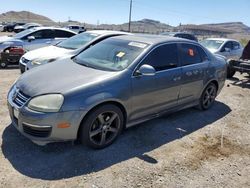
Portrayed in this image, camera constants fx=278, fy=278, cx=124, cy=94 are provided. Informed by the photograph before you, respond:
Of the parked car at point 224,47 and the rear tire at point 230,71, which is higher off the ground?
the parked car at point 224,47

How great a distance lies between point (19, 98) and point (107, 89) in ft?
4.00

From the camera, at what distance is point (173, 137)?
4766mm

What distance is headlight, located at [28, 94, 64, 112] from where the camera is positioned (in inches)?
140

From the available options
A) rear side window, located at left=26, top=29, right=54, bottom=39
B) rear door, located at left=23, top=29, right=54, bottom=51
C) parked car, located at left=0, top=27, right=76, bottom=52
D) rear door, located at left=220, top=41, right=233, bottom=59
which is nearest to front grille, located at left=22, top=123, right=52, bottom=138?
parked car, located at left=0, top=27, right=76, bottom=52

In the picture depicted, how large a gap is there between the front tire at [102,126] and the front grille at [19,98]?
2.74ft

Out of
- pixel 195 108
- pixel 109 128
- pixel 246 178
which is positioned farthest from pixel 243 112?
pixel 109 128

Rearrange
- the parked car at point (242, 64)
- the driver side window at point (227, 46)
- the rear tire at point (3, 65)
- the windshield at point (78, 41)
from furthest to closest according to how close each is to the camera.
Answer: the driver side window at point (227, 46) < the rear tire at point (3, 65) < the parked car at point (242, 64) < the windshield at point (78, 41)

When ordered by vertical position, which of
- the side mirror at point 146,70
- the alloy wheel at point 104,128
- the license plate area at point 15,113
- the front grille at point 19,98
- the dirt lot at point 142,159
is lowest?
the dirt lot at point 142,159

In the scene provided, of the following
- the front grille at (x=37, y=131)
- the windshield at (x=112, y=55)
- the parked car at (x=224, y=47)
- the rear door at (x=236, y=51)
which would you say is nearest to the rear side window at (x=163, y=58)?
the windshield at (x=112, y=55)

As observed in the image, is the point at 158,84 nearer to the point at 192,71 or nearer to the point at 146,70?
the point at 146,70

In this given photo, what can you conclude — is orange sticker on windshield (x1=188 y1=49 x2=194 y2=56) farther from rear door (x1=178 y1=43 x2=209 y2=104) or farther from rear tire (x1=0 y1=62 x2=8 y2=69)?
rear tire (x1=0 y1=62 x2=8 y2=69)

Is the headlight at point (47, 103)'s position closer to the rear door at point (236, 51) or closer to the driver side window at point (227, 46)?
the driver side window at point (227, 46)

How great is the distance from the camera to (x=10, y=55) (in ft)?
32.0

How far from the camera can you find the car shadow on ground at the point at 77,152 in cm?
354
